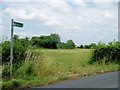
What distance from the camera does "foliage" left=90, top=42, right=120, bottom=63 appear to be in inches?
984

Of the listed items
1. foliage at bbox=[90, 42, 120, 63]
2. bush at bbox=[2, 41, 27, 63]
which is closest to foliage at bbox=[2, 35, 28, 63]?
bush at bbox=[2, 41, 27, 63]

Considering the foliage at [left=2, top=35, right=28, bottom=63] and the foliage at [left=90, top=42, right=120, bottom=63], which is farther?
the foliage at [left=90, top=42, right=120, bottom=63]

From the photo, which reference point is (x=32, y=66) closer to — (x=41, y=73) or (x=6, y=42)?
(x=41, y=73)

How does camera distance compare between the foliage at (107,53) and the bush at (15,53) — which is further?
the foliage at (107,53)

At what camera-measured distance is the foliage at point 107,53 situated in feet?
82.0

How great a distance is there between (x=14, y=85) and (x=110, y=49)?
13.7m

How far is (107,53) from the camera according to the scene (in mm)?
25344

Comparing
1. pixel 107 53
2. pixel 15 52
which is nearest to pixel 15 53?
pixel 15 52

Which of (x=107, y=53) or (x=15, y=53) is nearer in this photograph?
(x=15, y=53)

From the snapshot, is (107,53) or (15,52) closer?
(15,52)

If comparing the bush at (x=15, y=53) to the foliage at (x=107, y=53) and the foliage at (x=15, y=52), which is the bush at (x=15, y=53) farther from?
the foliage at (x=107, y=53)

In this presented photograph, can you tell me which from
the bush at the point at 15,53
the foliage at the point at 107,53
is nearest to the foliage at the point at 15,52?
the bush at the point at 15,53

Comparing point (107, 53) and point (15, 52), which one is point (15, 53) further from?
point (107, 53)

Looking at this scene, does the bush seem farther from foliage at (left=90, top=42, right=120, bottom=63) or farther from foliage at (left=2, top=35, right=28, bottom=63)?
foliage at (left=90, top=42, right=120, bottom=63)
